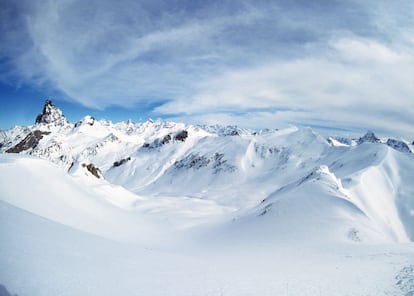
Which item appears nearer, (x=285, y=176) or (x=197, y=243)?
(x=197, y=243)

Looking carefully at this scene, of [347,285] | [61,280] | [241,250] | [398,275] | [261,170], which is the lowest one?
[61,280]

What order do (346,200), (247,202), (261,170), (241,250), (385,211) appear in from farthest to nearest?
1. (261,170)
2. (247,202)
3. (385,211)
4. (346,200)
5. (241,250)

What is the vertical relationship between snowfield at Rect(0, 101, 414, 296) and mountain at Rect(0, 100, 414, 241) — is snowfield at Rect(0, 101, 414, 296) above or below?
below

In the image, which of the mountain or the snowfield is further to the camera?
the mountain

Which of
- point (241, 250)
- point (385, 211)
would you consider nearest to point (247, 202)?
point (385, 211)

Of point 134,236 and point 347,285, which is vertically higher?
point 134,236

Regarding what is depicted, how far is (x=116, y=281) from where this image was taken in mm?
11398

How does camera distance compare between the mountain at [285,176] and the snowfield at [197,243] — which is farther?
the mountain at [285,176]

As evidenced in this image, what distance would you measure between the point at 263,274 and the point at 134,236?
20341 mm

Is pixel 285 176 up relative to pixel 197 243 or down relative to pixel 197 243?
up

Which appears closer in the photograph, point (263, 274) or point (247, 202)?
point (263, 274)

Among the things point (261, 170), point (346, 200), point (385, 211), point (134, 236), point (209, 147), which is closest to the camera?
point (134, 236)

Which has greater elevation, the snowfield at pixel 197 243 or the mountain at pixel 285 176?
the mountain at pixel 285 176

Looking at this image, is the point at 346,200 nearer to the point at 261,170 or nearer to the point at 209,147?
the point at 261,170
